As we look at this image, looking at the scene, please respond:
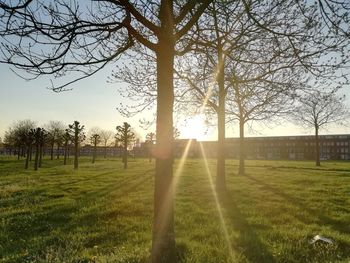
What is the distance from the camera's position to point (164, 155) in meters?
6.69

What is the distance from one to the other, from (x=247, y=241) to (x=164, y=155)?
3068 millimetres

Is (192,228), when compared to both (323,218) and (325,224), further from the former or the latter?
(323,218)

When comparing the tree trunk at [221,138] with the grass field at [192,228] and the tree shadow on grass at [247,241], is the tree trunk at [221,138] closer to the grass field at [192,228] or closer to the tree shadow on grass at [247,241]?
the grass field at [192,228]

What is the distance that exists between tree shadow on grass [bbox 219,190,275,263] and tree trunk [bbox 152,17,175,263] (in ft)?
5.31

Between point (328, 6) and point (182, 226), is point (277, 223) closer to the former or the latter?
point (182, 226)

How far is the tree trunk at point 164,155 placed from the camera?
258 inches

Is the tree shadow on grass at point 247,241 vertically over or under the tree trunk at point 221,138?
under

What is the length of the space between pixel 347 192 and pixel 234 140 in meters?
130

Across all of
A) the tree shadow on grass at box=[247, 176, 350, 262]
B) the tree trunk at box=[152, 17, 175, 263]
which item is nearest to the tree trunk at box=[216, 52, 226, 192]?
the tree shadow on grass at box=[247, 176, 350, 262]

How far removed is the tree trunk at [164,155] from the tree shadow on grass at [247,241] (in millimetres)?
1619

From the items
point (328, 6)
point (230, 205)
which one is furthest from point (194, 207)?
point (328, 6)

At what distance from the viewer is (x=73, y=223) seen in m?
10.9

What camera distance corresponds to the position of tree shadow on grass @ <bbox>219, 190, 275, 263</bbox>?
22.2ft

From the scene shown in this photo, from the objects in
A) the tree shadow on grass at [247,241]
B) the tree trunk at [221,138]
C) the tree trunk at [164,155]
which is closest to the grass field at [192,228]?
the tree shadow on grass at [247,241]
